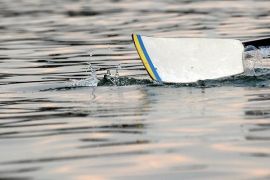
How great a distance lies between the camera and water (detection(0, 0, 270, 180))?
7254 mm

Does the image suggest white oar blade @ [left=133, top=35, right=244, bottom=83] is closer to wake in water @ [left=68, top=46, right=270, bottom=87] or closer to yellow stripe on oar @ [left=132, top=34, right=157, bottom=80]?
yellow stripe on oar @ [left=132, top=34, right=157, bottom=80]

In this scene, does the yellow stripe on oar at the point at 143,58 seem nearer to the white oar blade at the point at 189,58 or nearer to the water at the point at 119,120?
the white oar blade at the point at 189,58

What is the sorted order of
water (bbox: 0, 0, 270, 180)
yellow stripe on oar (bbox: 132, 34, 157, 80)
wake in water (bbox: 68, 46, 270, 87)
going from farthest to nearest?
yellow stripe on oar (bbox: 132, 34, 157, 80)
wake in water (bbox: 68, 46, 270, 87)
water (bbox: 0, 0, 270, 180)

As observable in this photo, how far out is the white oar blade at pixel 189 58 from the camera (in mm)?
12891

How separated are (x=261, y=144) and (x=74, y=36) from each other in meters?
16.0

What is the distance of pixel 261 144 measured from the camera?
26.2 feet

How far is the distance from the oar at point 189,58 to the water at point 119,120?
0.23 metres

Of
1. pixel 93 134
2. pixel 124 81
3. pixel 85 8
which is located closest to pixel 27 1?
pixel 85 8

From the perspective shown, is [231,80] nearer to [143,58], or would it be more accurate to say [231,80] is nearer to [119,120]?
[143,58]

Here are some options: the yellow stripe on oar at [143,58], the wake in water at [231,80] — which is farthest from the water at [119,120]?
the yellow stripe on oar at [143,58]

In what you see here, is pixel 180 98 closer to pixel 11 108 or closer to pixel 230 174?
pixel 11 108

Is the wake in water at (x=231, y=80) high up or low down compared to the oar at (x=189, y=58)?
down

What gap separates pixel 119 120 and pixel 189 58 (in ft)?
12.4

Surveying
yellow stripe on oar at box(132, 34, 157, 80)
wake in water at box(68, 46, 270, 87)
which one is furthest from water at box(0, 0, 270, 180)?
yellow stripe on oar at box(132, 34, 157, 80)
